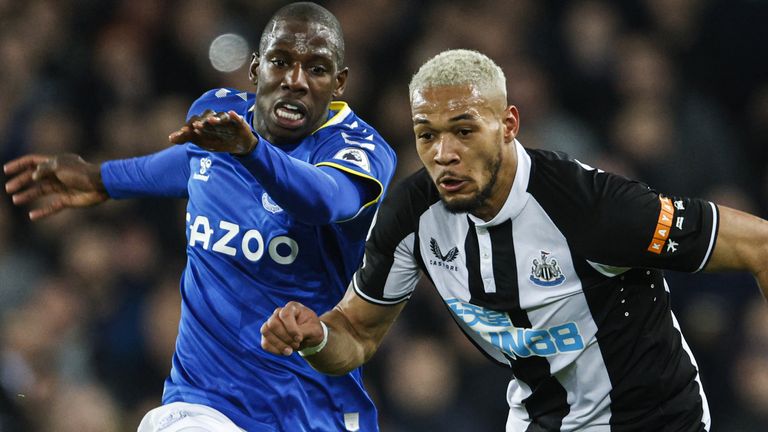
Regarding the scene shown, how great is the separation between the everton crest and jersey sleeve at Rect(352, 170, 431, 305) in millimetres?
395

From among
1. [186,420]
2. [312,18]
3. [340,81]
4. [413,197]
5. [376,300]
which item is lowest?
[186,420]

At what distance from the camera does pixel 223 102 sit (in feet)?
13.1

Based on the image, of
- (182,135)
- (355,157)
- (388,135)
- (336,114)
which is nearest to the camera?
(182,135)

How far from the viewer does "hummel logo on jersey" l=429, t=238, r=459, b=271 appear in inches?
131

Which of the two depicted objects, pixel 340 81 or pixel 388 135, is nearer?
pixel 340 81

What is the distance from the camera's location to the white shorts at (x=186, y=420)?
3.44 meters

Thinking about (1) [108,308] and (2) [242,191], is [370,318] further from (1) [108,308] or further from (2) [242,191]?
(1) [108,308]

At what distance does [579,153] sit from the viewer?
6.45 metres

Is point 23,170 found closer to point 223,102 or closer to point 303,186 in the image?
point 223,102

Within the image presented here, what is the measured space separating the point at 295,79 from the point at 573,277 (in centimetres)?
120

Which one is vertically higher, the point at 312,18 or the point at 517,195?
the point at 312,18

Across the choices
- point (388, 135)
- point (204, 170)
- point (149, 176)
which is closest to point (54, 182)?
point (149, 176)

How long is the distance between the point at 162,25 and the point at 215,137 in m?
4.67

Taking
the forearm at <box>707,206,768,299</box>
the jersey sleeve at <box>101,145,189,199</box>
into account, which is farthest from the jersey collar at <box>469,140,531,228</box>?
the jersey sleeve at <box>101,145,189,199</box>
